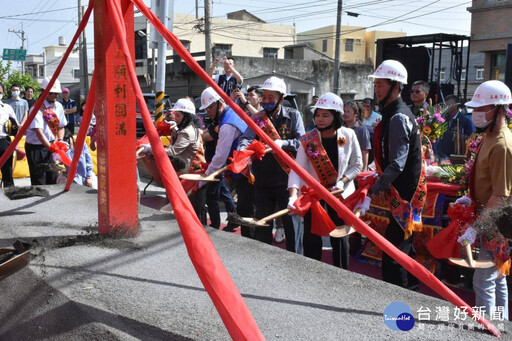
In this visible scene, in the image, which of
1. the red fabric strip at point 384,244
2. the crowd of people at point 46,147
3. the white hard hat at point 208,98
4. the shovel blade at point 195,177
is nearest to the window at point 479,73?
the crowd of people at point 46,147

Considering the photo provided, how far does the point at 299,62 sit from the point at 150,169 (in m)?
26.8

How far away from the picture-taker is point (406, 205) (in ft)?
12.8

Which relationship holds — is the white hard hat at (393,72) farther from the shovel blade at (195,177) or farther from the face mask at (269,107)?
the shovel blade at (195,177)

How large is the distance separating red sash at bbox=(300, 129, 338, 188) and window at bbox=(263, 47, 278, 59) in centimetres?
4440

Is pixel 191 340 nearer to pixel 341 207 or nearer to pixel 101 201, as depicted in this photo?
pixel 341 207

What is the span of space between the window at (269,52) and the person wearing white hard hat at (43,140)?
41.5m

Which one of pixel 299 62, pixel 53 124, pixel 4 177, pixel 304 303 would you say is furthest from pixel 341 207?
pixel 299 62

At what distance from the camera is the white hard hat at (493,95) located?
369 cm

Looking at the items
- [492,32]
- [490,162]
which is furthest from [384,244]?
[492,32]

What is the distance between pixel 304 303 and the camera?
109 inches

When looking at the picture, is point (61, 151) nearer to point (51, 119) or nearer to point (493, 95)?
point (51, 119)

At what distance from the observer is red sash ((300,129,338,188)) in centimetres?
445

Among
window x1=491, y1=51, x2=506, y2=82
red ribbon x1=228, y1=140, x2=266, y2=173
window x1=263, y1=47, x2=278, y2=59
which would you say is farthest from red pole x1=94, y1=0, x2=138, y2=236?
window x1=263, y1=47, x2=278, y2=59
